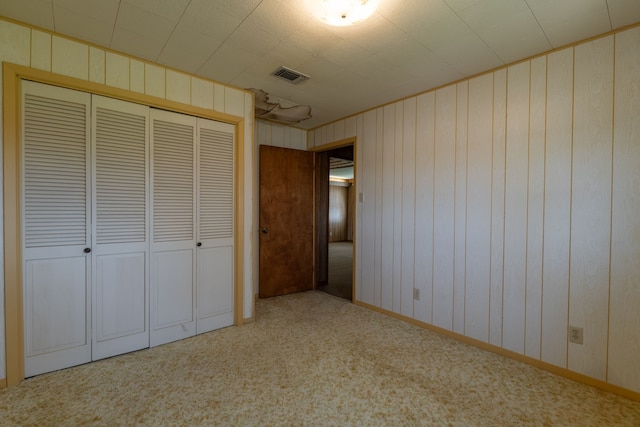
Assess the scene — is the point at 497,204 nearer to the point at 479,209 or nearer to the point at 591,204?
the point at 479,209

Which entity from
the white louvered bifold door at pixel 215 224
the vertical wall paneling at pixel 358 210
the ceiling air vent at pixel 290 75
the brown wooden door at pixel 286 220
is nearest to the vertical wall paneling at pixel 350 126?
the vertical wall paneling at pixel 358 210

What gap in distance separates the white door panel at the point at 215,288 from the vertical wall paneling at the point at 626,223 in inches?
125

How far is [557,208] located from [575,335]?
3.14ft

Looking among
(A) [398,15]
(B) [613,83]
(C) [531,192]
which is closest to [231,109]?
(A) [398,15]

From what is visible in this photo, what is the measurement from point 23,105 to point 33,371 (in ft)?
6.30

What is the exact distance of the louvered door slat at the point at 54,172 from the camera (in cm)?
205

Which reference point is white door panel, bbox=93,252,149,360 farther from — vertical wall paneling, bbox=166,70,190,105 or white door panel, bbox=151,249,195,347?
A: vertical wall paneling, bbox=166,70,190,105

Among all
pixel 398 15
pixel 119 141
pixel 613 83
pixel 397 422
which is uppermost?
pixel 398 15

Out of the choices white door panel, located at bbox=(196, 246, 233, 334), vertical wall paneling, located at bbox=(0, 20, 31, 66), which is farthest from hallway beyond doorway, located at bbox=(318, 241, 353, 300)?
vertical wall paneling, located at bbox=(0, 20, 31, 66)

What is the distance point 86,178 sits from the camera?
2.24 m

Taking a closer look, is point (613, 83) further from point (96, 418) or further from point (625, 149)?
point (96, 418)

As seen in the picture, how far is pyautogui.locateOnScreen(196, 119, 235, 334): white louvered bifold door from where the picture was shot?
283cm

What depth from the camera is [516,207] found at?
2420 mm

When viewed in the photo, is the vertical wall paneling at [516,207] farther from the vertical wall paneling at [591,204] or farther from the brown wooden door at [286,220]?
the brown wooden door at [286,220]
